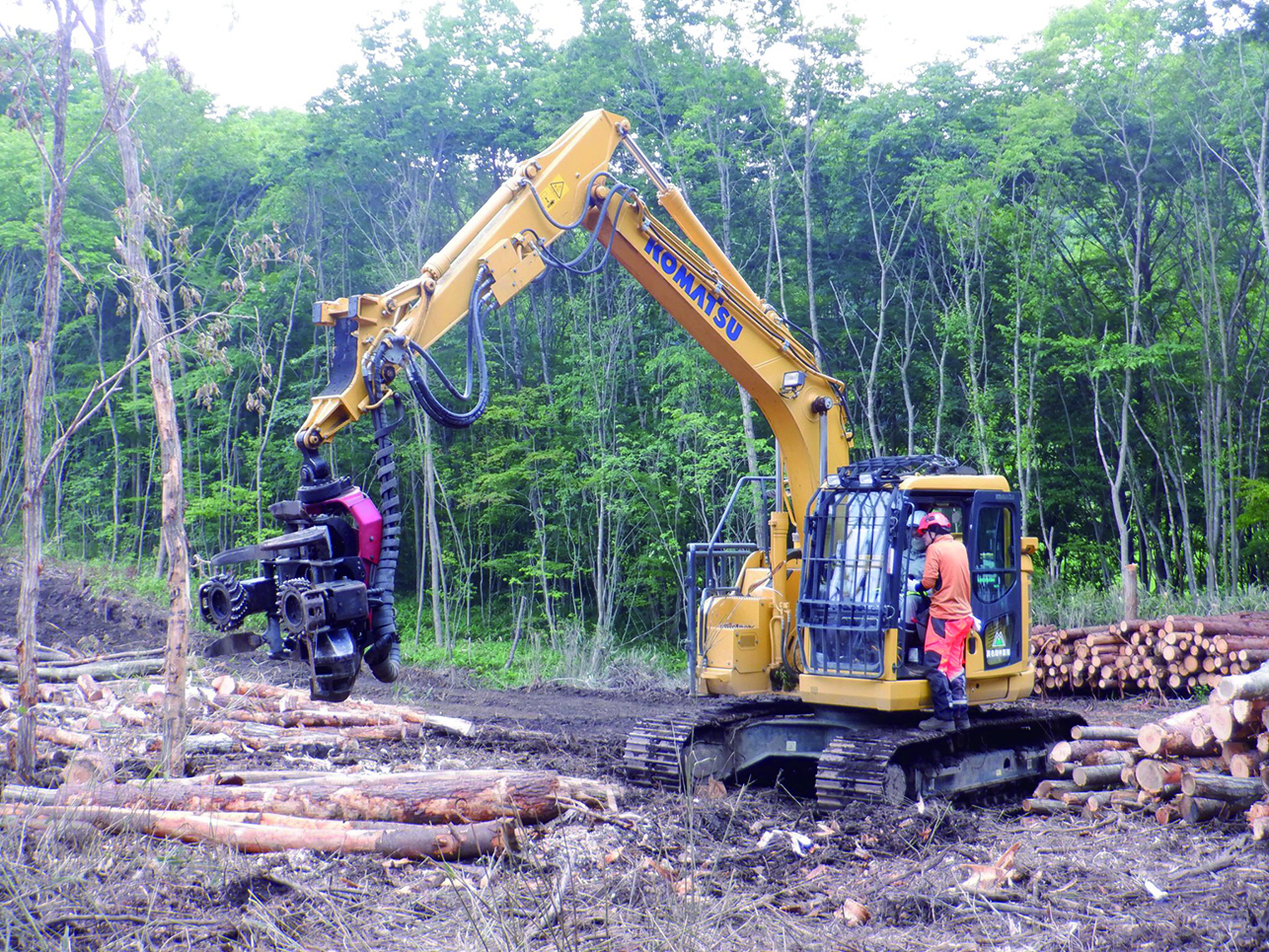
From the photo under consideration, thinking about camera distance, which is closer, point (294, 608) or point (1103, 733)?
point (294, 608)

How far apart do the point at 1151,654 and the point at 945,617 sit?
21.1 ft

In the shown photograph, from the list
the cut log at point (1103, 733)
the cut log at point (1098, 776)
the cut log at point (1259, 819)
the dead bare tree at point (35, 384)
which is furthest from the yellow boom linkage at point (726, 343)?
the dead bare tree at point (35, 384)

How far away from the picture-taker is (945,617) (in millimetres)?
7602

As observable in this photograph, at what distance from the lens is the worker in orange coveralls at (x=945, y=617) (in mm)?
7562

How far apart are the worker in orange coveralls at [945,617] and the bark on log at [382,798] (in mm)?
2818

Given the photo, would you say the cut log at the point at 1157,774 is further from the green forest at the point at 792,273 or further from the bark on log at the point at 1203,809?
the green forest at the point at 792,273

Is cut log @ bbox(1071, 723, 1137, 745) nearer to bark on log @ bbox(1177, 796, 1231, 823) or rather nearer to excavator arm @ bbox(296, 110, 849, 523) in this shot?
bark on log @ bbox(1177, 796, 1231, 823)

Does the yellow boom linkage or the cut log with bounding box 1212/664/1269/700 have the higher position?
the yellow boom linkage

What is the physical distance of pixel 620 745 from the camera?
1030 cm

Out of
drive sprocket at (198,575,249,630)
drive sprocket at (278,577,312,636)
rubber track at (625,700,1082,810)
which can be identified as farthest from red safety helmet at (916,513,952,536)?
drive sprocket at (198,575,249,630)

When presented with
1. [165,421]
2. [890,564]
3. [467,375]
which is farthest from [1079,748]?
[165,421]

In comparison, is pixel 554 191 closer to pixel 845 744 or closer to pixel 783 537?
pixel 783 537

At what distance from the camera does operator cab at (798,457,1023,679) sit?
7.67m

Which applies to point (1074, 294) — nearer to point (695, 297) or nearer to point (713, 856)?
point (695, 297)
